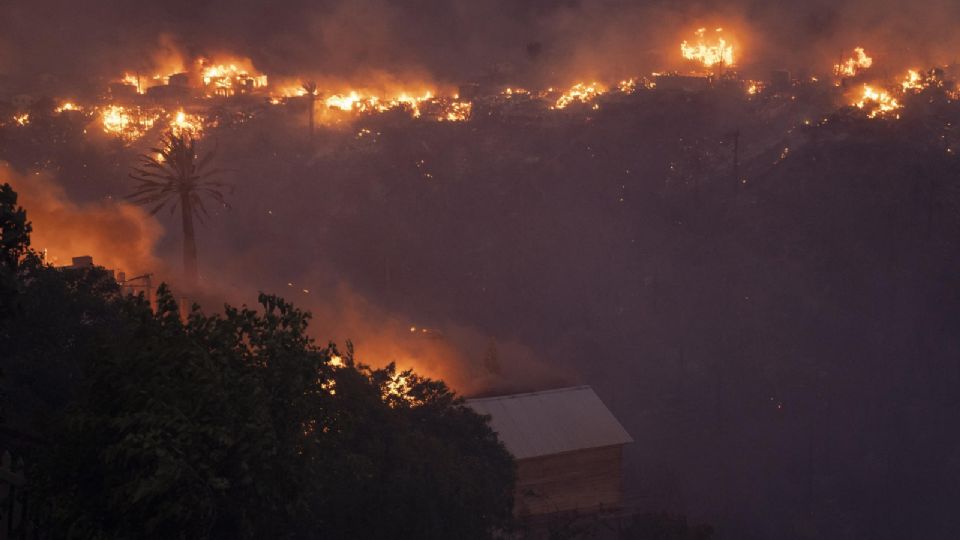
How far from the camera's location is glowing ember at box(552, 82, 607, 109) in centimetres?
10288

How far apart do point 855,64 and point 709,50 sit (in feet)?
62.7

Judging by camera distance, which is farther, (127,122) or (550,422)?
(127,122)

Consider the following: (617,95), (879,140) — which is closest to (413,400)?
(879,140)

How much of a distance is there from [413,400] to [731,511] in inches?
1082

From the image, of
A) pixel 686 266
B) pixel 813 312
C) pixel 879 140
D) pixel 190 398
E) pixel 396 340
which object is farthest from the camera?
pixel 879 140

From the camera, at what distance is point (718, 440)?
5953cm

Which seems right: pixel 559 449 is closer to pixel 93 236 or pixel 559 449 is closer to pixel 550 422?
pixel 550 422

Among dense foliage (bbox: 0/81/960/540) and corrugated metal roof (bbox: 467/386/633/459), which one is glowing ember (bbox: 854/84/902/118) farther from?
corrugated metal roof (bbox: 467/386/633/459)

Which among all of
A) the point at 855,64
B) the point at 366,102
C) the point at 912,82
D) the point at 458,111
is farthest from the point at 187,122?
the point at 912,82

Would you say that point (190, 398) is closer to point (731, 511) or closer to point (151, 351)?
point (151, 351)

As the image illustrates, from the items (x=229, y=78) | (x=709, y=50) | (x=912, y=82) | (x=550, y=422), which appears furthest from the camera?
(x=229, y=78)

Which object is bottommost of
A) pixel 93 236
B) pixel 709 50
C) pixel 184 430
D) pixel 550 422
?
pixel 184 430

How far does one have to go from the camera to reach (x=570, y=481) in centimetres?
4247

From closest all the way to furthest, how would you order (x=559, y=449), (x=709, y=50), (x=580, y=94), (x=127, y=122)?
→ (x=559, y=449) < (x=580, y=94) < (x=127, y=122) < (x=709, y=50)
